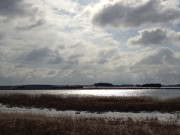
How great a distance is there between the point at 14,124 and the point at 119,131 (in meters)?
7.71

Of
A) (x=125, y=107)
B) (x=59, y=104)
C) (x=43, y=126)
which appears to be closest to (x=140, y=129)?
(x=43, y=126)

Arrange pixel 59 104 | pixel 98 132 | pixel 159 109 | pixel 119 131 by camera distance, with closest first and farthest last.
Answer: pixel 98 132 → pixel 119 131 → pixel 159 109 → pixel 59 104

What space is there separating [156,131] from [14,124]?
1039 cm

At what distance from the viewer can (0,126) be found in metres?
16.6

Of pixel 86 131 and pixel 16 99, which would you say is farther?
pixel 16 99

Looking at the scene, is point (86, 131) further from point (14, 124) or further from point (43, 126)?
point (14, 124)

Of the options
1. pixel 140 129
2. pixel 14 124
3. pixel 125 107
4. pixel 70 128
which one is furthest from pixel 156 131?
pixel 125 107

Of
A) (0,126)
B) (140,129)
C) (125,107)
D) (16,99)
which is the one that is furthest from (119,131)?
(16,99)

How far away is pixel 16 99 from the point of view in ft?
160

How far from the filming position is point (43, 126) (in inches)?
649

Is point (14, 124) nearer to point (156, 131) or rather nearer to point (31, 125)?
point (31, 125)

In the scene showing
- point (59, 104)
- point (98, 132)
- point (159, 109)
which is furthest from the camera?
point (59, 104)

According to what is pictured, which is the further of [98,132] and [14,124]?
[14,124]

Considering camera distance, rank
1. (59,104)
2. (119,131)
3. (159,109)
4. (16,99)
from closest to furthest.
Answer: (119,131) → (159,109) → (59,104) → (16,99)
